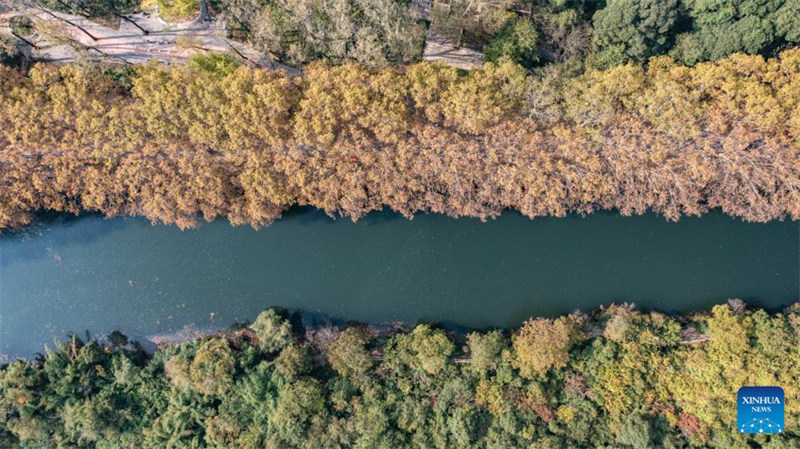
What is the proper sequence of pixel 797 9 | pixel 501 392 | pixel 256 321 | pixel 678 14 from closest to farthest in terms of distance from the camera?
pixel 797 9 < pixel 678 14 < pixel 501 392 < pixel 256 321

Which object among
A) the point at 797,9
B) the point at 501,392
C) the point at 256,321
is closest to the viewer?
the point at 797,9

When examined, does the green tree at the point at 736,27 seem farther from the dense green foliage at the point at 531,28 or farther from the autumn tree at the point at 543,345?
the autumn tree at the point at 543,345

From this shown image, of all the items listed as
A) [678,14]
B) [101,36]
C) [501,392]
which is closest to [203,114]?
[101,36]

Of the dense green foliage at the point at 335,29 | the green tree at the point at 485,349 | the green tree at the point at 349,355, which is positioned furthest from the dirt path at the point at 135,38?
the green tree at the point at 485,349

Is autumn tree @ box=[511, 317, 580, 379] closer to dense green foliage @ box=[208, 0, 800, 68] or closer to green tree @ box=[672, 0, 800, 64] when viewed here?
dense green foliage @ box=[208, 0, 800, 68]

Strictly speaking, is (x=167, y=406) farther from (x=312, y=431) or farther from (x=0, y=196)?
(x=0, y=196)

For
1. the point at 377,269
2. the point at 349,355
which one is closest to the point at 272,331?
the point at 349,355
